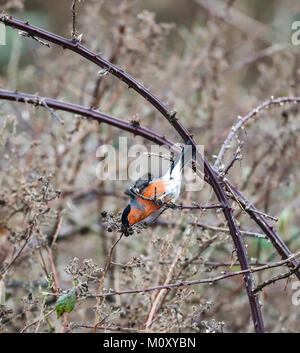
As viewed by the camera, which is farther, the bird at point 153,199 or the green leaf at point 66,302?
the bird at point 153,199

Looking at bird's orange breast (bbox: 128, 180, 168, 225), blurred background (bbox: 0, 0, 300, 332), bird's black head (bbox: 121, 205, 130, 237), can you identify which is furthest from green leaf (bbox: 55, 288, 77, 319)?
blurred background (bbox: 0, 0, 300, 332)

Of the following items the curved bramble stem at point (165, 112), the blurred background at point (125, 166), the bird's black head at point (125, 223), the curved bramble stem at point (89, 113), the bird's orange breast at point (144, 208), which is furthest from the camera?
the blurred background at point (125, 166)

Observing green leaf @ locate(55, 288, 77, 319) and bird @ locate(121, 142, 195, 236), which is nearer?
green leaf @ locate(55, 288, 77, 319)

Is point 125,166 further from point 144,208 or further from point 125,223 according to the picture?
point 125,223

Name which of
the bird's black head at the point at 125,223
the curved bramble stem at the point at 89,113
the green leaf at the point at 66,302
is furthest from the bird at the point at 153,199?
the green leaf at the point at 66,302

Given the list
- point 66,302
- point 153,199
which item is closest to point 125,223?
point 153,199

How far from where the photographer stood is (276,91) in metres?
3.76

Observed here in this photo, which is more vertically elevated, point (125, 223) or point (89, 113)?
point (89, 113)

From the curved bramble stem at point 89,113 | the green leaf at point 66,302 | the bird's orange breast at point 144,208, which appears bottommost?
the green leaf at point 66,302

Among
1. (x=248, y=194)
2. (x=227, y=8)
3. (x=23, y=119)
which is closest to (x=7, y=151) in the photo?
(x=23, y=119)

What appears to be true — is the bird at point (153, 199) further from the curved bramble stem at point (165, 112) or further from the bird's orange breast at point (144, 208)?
the curved bramble stem at point (165, 112)

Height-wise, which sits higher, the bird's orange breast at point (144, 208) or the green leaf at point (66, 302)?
the bird's orange breast at point (144, 208)

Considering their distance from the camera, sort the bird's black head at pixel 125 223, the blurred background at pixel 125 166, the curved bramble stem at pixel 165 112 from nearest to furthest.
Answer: the curved bramble stem at pixel 165 112, the bird's black head at pixel 125 223, the blurred background at pixel 125 166

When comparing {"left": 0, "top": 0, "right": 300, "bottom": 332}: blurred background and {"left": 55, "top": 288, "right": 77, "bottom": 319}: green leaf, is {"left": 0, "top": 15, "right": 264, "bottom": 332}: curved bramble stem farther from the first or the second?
{"left": 55, "top": 288, "right": 77, "bottom": 319}: green leaf
